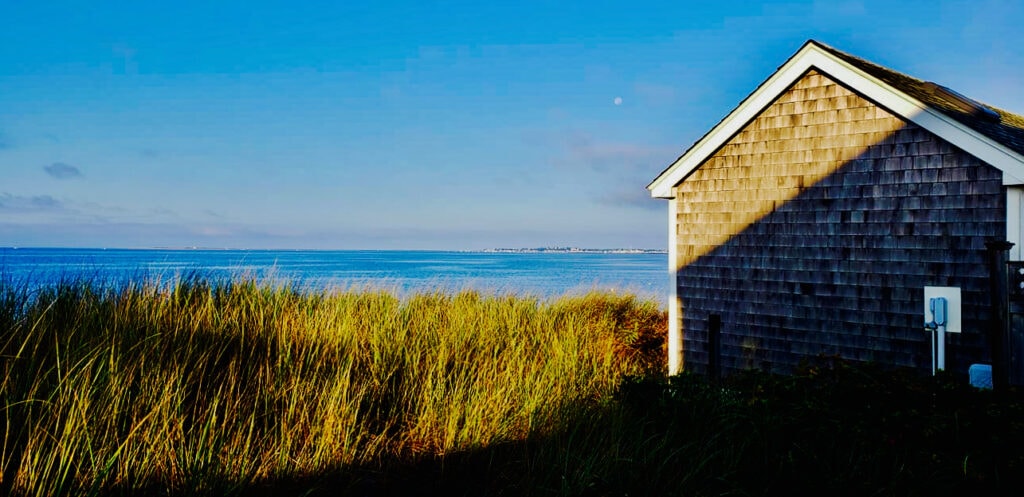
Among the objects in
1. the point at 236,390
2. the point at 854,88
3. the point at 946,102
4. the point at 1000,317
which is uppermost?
the point at 854,88

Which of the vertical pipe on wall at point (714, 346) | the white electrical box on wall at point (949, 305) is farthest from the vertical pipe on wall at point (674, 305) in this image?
the white electrical box on wall at point (949, 305)

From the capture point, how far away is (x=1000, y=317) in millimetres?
6926

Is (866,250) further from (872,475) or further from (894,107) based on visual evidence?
(872,475)

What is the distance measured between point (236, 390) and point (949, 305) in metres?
7.49

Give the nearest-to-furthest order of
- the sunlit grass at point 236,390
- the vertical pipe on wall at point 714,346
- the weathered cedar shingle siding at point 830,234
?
the sunlit grass at point 236,390, the weathered cedar shingle siding at point 830,234, the vertical pipe on wall at point 714,346

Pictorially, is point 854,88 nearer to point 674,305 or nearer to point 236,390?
point 674,305

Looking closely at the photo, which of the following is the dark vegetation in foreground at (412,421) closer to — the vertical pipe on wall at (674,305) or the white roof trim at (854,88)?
the white roof trim at (854,88)

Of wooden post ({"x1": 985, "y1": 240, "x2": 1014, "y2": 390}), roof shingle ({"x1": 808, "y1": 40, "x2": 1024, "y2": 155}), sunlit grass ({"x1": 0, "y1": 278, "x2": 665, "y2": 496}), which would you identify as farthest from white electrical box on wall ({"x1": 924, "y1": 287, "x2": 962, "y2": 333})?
sunlit grass ({"x1": 0, "y1": 278, "x2": 665, "y2": 496})

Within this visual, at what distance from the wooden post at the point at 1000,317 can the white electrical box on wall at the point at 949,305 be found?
2.66 ft

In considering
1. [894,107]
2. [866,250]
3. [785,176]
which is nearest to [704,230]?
[785,176]

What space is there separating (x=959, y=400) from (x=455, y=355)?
4422mm

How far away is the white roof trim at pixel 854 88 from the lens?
7.77 m

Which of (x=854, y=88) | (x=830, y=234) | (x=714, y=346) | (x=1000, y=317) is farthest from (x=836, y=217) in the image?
(x=1000, y=317)

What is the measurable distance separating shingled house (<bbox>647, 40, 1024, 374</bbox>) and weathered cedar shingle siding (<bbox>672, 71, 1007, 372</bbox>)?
16 mm
